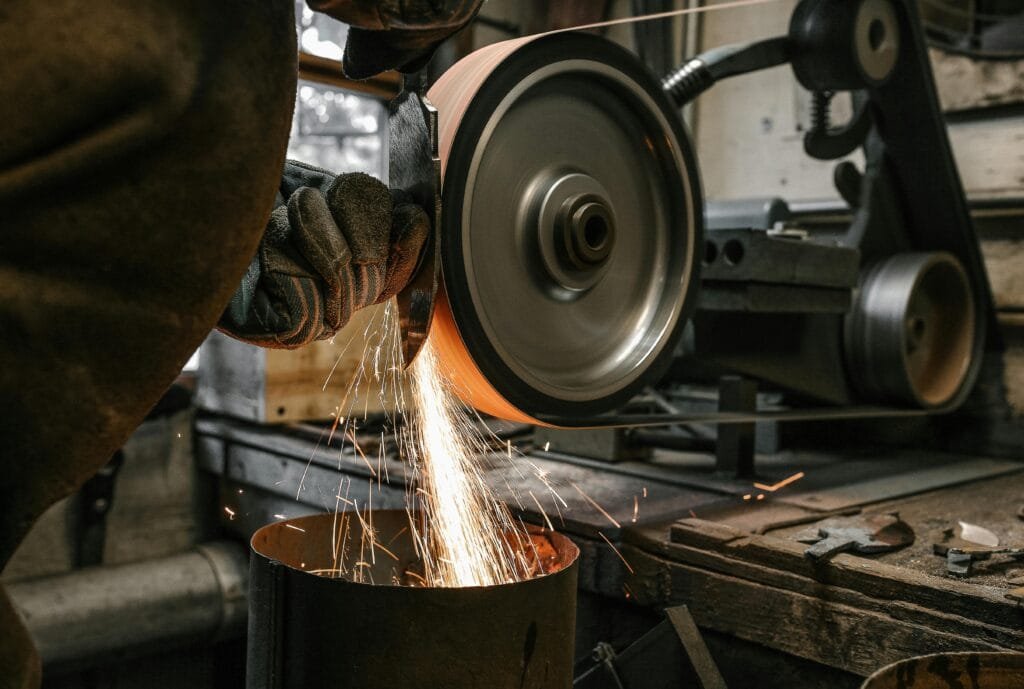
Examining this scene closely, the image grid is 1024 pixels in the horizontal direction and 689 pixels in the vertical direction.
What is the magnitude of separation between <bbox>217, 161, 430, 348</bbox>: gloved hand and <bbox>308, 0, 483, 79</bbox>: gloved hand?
0.58ft

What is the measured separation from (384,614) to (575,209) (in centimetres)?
79

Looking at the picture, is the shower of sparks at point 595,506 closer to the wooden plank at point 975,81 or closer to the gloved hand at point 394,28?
the gloved hand at point 394,28

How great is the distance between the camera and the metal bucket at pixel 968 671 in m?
1.36

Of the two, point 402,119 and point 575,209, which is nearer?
point 402,119

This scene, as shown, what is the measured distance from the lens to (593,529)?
2.19 metres

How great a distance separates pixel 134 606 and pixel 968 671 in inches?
106

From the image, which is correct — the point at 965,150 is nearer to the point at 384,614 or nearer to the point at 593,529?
A: the point at 593,529

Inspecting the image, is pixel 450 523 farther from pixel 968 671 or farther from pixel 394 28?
pixel 394 28

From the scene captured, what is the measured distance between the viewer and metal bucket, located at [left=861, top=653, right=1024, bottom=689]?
136 centimetres

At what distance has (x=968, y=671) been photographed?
4.50 feet

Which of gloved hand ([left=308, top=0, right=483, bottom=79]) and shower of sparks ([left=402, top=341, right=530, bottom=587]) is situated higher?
gloved hand ([left=308, top=0, right=483, bottom=79])

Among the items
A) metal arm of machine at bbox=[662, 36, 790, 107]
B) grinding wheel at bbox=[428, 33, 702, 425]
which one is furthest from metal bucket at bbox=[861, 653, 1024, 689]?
metal arm of machine at bbox=[662, 36, 790, 107]

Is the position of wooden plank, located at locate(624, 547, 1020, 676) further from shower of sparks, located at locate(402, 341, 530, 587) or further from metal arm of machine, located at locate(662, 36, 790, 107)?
metal arm of machine, located at locate(662, 36, 790, 107)

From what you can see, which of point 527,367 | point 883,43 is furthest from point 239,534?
point 883,43
